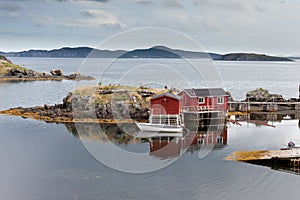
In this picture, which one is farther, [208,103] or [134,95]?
[134,95]

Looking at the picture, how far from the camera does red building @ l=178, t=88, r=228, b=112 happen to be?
49.0m

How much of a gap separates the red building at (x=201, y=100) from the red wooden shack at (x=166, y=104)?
4.74 meters

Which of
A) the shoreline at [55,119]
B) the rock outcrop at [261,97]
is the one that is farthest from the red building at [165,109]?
the rock outcrop at [261,97]

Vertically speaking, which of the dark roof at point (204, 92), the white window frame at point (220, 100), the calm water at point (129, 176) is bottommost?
the calm water at point (129, 176)

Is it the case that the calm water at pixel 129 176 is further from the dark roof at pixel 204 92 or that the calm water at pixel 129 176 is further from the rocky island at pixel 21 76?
the rocky island at pixel 21 76

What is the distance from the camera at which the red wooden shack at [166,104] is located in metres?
44.2

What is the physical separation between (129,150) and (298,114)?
31123mm

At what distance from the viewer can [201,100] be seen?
49250 mm

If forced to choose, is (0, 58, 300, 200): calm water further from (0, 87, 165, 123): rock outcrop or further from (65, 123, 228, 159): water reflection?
(0, 87, 165, 123): rock outcrop

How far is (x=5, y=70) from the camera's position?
126 meters

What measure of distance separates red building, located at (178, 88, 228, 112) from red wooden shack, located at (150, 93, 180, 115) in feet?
15.5

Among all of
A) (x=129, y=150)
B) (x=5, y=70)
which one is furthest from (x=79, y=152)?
(x=5, y=70)

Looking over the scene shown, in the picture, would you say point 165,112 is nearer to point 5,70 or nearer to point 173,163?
point 173,163

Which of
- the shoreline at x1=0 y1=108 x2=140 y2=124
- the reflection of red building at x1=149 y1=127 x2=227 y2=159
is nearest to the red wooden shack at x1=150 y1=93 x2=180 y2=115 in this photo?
the reflection of red building at x1=149 y1=127 x2=227 y2=159
